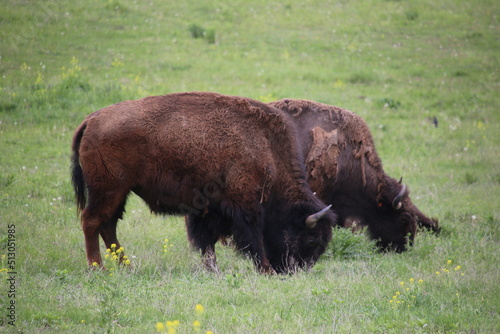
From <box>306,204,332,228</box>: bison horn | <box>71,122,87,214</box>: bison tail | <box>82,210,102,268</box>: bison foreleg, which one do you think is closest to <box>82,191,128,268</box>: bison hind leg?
<box>82,210,102,268</box>: bison foreleg

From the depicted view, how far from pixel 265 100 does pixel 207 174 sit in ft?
23.7

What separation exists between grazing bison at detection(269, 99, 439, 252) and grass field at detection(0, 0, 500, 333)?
41 centimetres

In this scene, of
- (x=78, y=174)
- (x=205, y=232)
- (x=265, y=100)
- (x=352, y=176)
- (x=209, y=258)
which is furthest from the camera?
(x=265, y=100)

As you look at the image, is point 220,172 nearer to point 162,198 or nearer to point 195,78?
point 162,198

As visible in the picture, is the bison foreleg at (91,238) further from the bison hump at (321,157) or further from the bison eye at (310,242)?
the bison hump at (321,157)

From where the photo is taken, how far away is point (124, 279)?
5.76 meters

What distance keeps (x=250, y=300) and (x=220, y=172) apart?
1.88 m

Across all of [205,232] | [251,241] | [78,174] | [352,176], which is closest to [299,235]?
[251,241]

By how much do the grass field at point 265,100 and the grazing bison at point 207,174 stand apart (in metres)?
0.42

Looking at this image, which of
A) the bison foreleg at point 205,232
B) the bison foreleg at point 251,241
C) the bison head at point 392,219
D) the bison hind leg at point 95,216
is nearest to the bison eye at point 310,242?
the bison foreleg at point 251,241

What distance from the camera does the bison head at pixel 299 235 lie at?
7.03 m

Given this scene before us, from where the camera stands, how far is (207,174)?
6699 mm

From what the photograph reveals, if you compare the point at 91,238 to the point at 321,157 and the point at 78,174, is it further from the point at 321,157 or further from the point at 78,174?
the point at 321,157

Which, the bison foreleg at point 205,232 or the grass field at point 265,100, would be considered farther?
the bison foreleg at point 205,232
